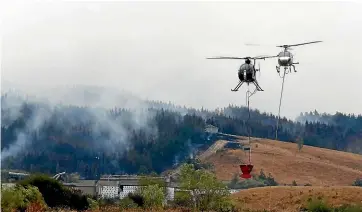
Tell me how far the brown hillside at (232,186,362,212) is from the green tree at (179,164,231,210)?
8.58 m

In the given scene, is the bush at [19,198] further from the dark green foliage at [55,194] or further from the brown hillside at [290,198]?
the brown hillside at [290,198]

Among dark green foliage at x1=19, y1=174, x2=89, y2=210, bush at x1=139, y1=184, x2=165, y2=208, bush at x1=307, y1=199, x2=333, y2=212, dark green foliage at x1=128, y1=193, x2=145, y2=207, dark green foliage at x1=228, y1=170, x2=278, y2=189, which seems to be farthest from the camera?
dark green foliage at x1=228, y1=170, x2=278, y2=189

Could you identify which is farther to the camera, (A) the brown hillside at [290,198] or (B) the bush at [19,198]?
(A) the brown hillside at [290,198]

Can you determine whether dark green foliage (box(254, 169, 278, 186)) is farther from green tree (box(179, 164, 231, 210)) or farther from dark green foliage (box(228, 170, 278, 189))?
green tree (box(179, 164, 231, 210))

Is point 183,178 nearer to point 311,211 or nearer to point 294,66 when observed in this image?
point 311,211

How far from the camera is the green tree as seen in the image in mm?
64438

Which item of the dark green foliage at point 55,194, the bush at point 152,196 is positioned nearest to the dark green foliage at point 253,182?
the bush at point 152,196

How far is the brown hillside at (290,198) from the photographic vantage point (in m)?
79.4

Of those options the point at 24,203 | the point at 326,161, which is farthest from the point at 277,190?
the point at 326,161

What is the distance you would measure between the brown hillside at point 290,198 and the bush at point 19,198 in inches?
1184

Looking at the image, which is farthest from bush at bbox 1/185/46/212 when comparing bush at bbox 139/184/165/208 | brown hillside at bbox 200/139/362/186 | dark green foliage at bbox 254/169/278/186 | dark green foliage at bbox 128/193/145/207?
brown hillside at bbox 200/139/362/186

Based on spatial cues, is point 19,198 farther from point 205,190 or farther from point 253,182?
point 253,182

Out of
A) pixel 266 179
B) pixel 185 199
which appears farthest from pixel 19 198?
pixel 266 179

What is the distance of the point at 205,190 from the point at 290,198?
22547 mm
